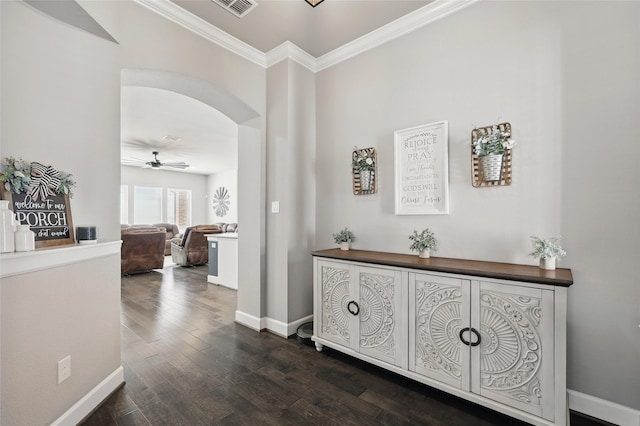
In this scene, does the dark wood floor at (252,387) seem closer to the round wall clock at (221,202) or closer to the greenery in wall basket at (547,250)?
the greenery in wall basket at (547,250)

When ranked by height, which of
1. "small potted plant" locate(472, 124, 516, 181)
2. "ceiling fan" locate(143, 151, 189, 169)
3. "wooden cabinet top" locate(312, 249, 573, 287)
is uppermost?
"ceiling fan" locate(143, 151, 189, 169)

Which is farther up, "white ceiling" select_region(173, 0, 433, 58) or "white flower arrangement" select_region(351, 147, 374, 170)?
"white ceiling" select_region(173, 0, 433, 58)

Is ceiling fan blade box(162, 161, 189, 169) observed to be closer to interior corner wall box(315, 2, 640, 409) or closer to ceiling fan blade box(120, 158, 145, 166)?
ceiling fan blade box(120, 158, 145, 166)

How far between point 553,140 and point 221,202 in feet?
32.8

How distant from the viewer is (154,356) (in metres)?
2.41

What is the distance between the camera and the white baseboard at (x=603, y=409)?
1.56 m

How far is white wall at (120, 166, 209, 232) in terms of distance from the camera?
8909 millimetres

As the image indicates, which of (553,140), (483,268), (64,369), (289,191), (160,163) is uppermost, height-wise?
(160,163)

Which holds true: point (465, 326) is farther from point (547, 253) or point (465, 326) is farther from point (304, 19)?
point (304, 19)

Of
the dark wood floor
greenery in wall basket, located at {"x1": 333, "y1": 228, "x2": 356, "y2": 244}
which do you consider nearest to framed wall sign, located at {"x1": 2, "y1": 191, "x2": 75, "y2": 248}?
the dark wood floor

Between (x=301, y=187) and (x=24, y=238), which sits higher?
(x=301, y=187)

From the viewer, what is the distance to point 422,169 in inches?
92.4


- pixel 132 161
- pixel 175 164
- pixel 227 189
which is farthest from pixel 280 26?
pixel 227 189

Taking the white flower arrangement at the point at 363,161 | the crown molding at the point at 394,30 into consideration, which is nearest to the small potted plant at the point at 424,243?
the white flower arrangement at the point at 363,161
